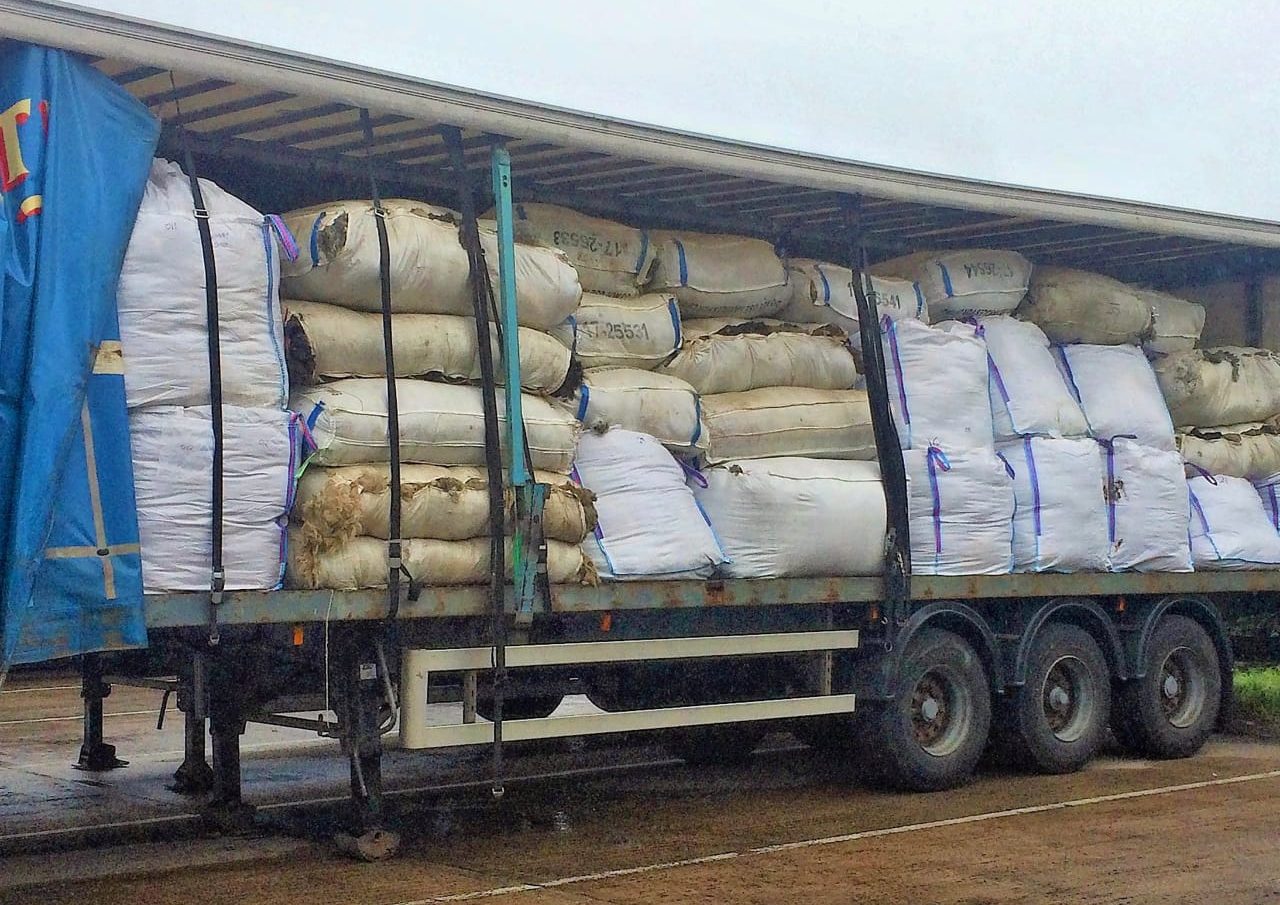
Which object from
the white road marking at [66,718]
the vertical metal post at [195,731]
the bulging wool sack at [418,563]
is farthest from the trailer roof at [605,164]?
the white road marking at [66,718]

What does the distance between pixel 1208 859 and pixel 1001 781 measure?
2220 mm

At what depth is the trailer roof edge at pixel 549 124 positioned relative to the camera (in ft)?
18.5

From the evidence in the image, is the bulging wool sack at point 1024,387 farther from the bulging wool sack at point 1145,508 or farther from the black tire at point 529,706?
the black tire at point 529,706

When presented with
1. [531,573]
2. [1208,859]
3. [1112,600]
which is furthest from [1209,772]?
[531,573]

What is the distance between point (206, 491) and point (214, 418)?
0.27m

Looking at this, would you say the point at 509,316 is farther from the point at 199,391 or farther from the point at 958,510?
the point at 958,510

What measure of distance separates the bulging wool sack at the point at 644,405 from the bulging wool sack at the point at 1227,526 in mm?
3732

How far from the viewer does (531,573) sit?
6629 mm

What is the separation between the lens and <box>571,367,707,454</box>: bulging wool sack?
7.36 meters

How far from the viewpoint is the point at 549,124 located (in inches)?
269

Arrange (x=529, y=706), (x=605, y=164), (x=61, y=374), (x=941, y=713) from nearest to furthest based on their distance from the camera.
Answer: (x=61, y=374)
(x=605, y=164)
(x=529, y=706)
(x=941, y=713)

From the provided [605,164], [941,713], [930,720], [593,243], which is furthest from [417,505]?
[941,713]

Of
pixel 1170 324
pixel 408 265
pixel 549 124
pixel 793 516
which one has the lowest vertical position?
pixel 793 516

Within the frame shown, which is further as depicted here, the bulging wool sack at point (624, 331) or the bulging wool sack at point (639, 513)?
the bulging wool sack at point (624, 331)
